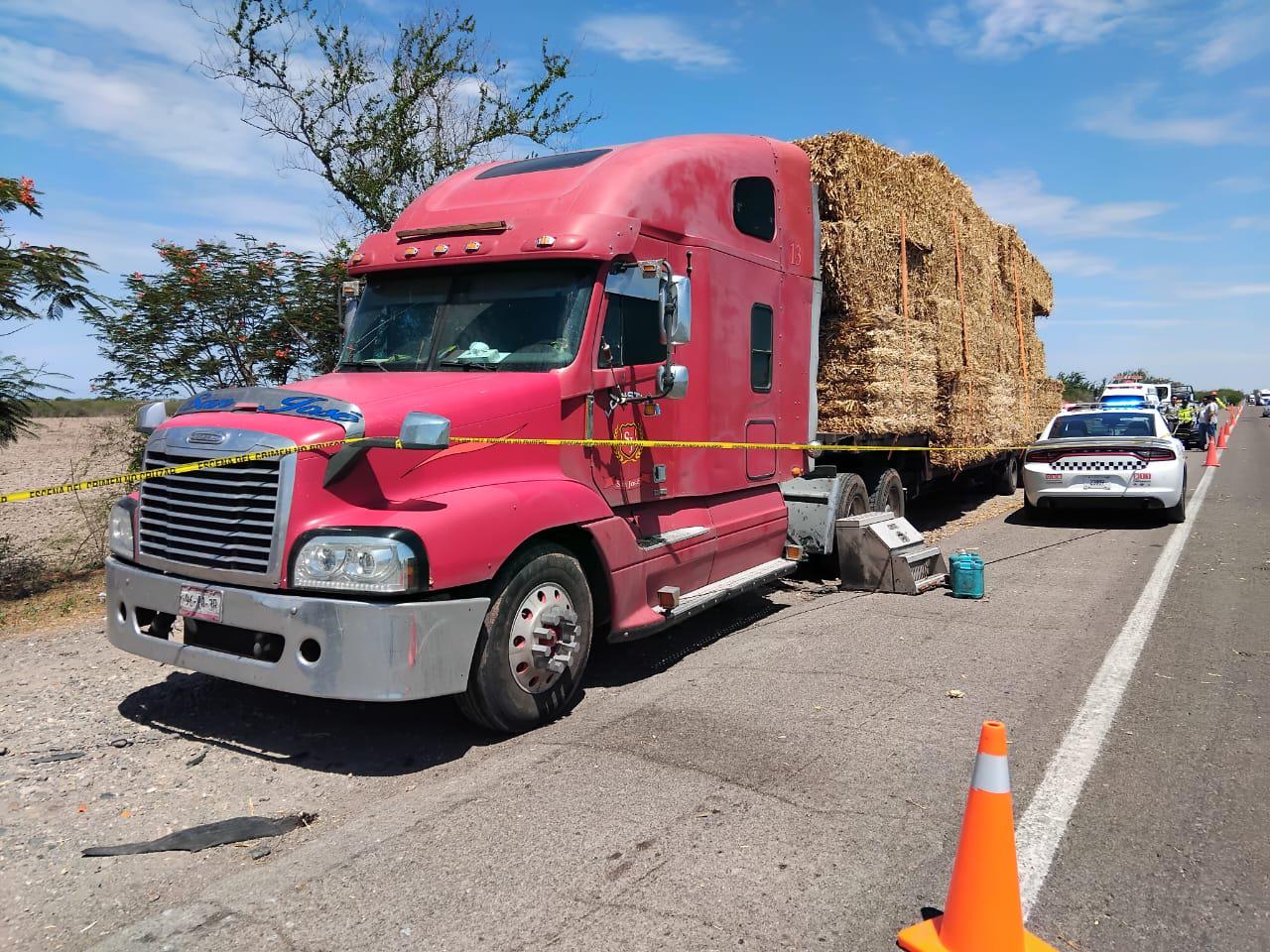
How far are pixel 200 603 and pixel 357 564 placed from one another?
934 mm

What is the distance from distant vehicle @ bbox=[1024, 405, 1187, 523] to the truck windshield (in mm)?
9101

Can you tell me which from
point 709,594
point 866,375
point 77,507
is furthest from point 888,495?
point 77,507

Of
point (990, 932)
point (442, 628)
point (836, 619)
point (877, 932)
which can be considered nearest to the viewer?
point (990, 932)

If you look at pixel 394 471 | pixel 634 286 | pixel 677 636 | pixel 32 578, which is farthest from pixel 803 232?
pixel 32 578

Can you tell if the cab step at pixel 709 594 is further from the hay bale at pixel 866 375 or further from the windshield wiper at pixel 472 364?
the hay bale at pixel 866 375

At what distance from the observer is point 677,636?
274 inches

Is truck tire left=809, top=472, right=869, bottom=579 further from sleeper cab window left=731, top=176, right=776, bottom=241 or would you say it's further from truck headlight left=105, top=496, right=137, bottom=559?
truck headlight left=105, top=496, right=137, bottom=559

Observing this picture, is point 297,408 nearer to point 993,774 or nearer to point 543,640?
point 543,640

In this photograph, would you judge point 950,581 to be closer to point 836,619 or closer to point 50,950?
point 836,619

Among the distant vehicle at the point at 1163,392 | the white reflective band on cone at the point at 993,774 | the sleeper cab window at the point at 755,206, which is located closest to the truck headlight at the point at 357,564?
the white reflective band on cone at the point at 993,774

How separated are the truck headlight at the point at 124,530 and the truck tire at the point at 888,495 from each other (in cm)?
680

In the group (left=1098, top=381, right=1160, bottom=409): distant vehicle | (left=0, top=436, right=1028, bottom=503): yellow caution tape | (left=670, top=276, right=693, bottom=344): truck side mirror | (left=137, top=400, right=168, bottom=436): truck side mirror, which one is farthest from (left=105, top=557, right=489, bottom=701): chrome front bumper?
(left=1098, top=381, right=1160, bottom=409): distant vehicle

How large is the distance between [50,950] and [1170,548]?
1100 cm

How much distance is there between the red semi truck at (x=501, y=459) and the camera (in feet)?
13.6
